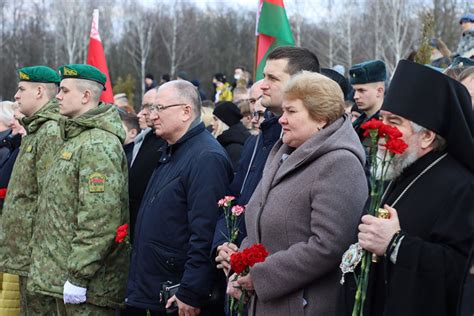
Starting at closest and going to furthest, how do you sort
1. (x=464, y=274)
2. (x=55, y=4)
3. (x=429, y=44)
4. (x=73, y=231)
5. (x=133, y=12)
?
(x=464, y=274) < (x=73, y=231) < (x=429, y=44) < (x=55, y=4) < (x=133, y=12)

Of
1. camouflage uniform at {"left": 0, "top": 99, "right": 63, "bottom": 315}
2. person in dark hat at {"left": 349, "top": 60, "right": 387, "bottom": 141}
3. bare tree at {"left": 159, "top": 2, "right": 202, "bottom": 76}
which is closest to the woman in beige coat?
person in dark hat at {"left": 349, "top": 60, "right": 387, "bottom": 141}

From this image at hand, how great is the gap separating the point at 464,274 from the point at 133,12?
5619 centimetres

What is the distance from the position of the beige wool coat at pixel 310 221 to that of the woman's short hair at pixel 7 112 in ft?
19.0

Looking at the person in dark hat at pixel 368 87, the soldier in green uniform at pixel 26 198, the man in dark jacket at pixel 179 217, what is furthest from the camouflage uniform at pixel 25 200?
the person in dark hat at pixel 368 87

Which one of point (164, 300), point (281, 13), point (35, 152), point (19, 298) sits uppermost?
point (281, 13)

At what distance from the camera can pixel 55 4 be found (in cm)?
5447

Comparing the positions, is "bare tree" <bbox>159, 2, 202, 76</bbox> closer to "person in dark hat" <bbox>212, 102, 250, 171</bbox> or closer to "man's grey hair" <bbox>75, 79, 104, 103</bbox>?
"person in dark hat" <bbox>212, 102, 250, 171</bbox>

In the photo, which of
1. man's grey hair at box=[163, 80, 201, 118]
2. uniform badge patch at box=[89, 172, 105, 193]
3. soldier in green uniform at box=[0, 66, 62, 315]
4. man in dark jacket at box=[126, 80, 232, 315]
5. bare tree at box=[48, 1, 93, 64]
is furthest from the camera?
bare tree at box=[48, 1, 93, 64]

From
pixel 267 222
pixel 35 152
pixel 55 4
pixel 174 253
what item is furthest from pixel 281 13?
pixel 55 4

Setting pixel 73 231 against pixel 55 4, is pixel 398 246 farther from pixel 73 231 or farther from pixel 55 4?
pixel 55 4

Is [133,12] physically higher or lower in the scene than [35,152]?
lower

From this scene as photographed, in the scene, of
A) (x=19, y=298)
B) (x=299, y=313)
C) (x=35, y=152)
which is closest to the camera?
(x=299, y=313)

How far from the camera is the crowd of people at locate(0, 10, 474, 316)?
387 centimetres

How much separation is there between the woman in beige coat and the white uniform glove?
1.88 m
